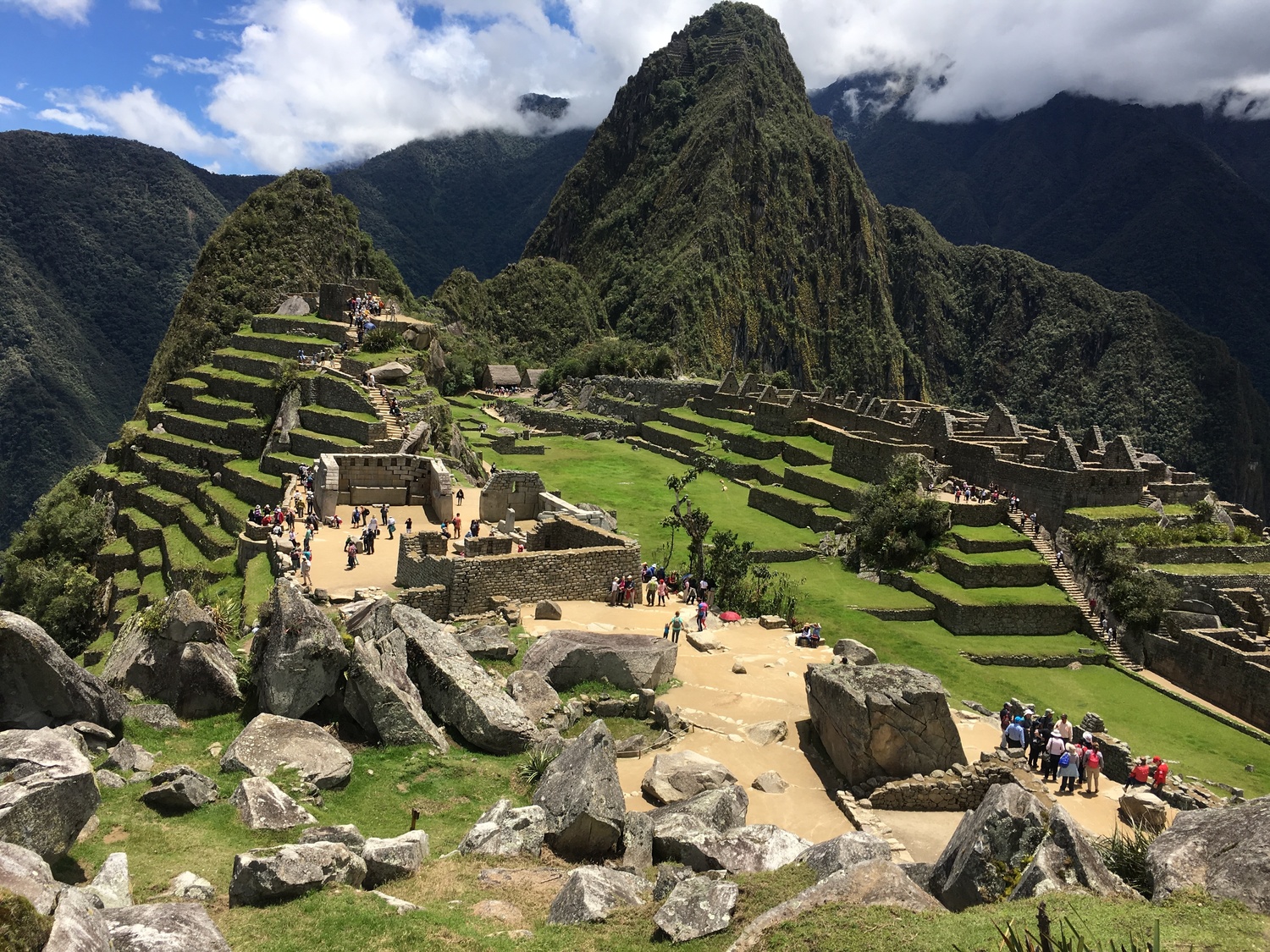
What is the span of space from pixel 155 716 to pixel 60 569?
2933 cm

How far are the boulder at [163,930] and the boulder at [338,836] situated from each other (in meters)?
1.92

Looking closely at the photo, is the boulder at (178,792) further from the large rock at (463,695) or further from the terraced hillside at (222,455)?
the terraced hillside at (222,455)

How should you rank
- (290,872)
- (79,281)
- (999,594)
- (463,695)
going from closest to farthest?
(290,872) → (463,695) → (999,594) → (79,281)

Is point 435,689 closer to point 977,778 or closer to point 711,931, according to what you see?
point 711,931

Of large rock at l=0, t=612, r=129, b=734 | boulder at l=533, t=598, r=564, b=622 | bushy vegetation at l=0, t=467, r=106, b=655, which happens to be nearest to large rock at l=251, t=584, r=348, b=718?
large rock at l=0, t=612, r=129, b=734

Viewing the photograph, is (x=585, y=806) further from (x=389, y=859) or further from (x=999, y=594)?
(x=999, y=594)

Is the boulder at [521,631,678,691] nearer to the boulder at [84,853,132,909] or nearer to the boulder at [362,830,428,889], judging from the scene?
the boulder at [362,830,428,889]

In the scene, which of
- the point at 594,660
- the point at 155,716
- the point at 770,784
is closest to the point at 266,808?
the point at 155,716

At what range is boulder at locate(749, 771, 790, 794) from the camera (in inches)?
483

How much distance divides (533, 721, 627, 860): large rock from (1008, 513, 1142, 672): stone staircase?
1038 inches

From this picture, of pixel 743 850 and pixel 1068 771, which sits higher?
pixel 743 850

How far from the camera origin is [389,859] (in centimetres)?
816

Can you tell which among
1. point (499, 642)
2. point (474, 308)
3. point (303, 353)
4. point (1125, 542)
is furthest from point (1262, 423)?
point (499, 642)

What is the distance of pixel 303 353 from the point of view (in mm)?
41281
